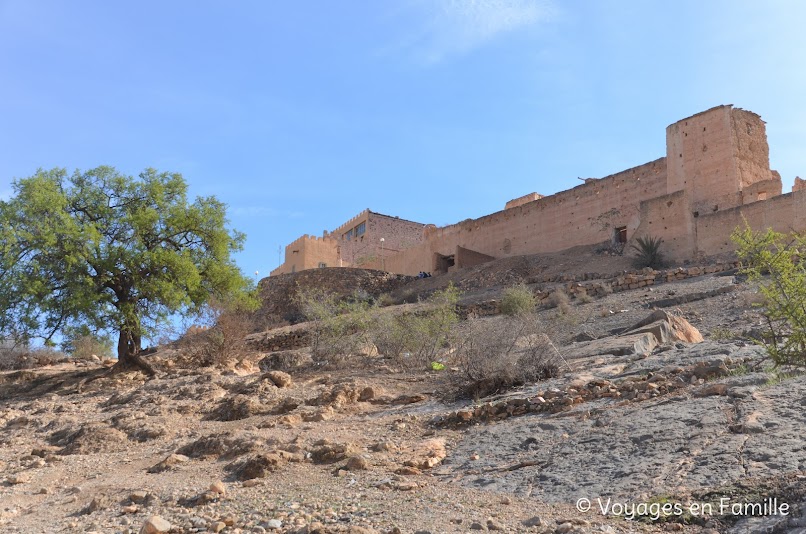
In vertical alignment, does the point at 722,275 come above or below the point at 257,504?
above

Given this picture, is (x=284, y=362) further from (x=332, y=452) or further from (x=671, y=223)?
(x=671, y=223)

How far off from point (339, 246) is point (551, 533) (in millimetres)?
36204

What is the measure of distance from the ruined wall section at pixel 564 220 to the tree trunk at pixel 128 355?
53.0ft

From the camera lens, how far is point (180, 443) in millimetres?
7500

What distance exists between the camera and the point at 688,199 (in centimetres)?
2078

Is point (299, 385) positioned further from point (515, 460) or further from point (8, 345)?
point (8, 345)

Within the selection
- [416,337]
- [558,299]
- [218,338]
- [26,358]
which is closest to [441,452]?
[416,337]

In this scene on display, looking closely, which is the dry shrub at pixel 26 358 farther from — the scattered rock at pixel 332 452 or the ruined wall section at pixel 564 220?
the ruined wall section at pixel 564 220

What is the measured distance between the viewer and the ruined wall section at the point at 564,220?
2378 cm

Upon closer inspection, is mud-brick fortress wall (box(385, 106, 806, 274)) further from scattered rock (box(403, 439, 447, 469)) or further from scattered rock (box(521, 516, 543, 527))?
scattered rock (box(521, 516, 543, 527))

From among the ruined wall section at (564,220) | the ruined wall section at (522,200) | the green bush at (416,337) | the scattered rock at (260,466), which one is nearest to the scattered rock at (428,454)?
the scattered rock at (260,466)

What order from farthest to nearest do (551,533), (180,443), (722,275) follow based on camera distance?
(722,275)
(180,443)
(551,533)

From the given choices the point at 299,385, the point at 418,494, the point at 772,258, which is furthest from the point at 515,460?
the point at 299,385

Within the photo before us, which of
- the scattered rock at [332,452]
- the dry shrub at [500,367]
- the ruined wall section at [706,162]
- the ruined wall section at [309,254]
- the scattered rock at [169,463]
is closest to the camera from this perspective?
the scattered rock at [332,452]
